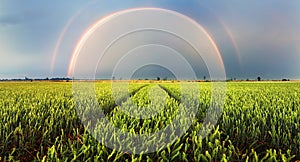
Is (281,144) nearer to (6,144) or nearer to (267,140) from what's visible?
(267,140)

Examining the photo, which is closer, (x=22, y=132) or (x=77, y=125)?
(x=22, y=132)

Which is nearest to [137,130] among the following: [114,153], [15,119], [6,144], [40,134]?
[114,153]

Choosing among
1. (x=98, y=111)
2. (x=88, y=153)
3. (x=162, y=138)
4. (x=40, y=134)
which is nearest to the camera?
(x=88, y=153)

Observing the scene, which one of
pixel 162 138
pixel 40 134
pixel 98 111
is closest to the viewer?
pixel 162 138

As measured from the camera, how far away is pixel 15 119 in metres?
5.12

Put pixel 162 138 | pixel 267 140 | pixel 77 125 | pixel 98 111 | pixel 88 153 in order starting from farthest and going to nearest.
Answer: pixel 98 111 < pixel 77 125 < pixel 267 140 < pixel 162 138 < pixel 88 153

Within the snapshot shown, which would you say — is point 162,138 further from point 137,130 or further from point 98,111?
point 98,111

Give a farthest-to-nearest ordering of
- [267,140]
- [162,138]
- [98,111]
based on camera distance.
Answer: [98,111], [267,140], [162,138]

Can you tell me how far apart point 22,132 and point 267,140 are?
140 inches

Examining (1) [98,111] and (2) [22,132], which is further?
(1) [98,111]

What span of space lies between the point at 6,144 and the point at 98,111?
2553 mm

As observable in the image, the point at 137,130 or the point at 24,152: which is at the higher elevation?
the point at 137,130

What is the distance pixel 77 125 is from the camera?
5.11 meters

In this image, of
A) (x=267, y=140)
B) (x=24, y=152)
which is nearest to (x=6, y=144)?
(x=24, y=152)
